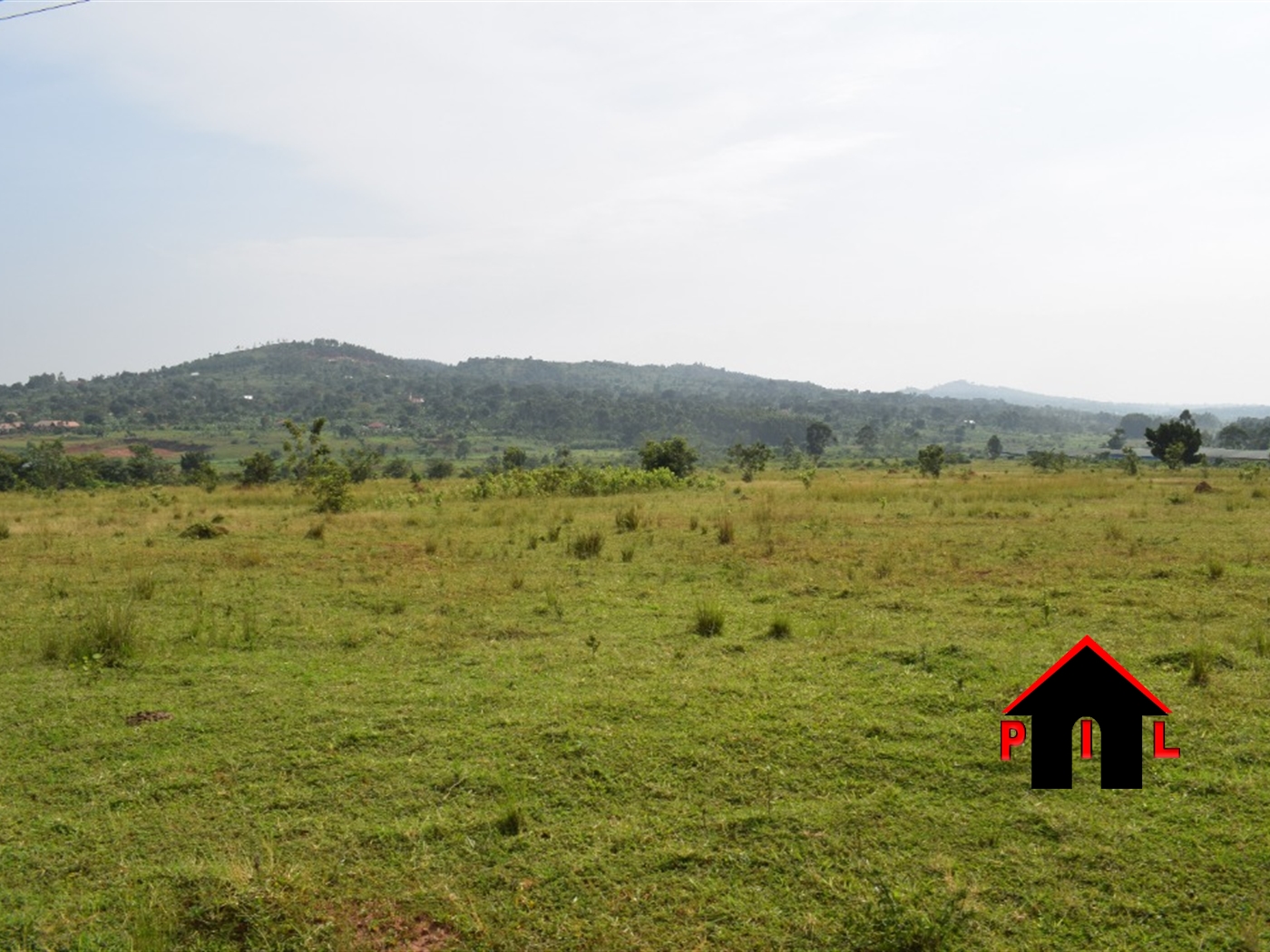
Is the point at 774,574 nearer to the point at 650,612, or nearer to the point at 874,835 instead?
the point at 650,612

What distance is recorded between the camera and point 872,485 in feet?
103

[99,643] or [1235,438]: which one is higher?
[1235,438]

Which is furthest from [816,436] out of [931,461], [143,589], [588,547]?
[143,589]

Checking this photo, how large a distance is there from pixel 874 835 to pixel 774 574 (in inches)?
318

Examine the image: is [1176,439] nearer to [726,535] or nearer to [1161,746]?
[726,535]

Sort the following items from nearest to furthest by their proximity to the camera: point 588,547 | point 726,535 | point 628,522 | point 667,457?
point 588,547 < point 726,535 < point 628,522 < point 667,457

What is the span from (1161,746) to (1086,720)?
0.51 m

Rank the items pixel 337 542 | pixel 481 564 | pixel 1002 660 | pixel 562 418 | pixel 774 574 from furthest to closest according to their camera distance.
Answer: pixel 562 418, pixel 337 542, pixel 481 564, pixel 774 574, pixel 1002 660

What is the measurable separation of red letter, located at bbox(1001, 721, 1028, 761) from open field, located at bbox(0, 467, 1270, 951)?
8 centimetres

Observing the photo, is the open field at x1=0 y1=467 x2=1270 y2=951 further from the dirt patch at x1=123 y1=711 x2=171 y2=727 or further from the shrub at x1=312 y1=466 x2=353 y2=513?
the shrub at x1=312 y1=466 x2=353 y2=513

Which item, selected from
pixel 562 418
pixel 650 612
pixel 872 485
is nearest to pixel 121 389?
pixel 562 418

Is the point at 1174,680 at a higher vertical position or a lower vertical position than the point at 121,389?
lower

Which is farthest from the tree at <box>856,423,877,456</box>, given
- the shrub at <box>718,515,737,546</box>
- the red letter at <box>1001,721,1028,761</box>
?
the red letter at <box>1001,721,1028,761</box>

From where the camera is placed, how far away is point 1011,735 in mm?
6059
